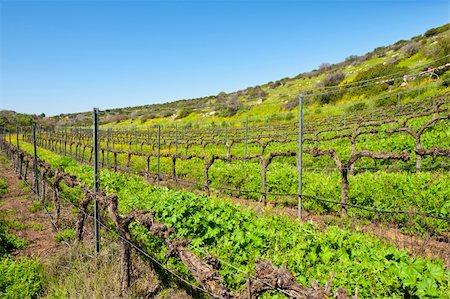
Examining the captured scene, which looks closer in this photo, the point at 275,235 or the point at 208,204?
the point at 275,235

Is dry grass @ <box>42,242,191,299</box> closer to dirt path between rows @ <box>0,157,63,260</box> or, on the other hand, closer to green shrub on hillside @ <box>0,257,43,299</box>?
green shrub on hillside @ <box>0,257,43,299</box>

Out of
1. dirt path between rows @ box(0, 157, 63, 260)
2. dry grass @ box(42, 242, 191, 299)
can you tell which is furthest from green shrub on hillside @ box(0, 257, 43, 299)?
dirt path between rows @ box(0, 157, 63, 260)

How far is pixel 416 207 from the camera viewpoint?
8641 millimetres

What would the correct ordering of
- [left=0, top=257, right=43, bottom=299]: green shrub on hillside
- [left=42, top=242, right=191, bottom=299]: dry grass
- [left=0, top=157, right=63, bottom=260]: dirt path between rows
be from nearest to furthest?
[left=42, top=242, right=191, bottom=299]: dry grass
[left=0, top=257, right=43, bottom=299]: green shrub on hillside
[left=0, top=157, right=63, bottom=260]: dirt path between rows

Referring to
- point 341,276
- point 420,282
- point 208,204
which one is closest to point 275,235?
point 341,276

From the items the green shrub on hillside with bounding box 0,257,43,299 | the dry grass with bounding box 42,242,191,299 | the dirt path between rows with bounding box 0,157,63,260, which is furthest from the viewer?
the dirt path between rows with bounding box 0,157,63,260

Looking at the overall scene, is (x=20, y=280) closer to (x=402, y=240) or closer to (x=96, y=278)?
(x=96, y=278)

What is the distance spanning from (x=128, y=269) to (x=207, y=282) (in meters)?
2.14

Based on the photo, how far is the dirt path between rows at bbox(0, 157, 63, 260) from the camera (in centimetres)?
802

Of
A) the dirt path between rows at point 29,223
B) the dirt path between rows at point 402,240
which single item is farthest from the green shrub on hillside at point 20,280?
the dirt path between rows at point 402,240

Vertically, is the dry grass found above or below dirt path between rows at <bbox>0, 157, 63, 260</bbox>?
above

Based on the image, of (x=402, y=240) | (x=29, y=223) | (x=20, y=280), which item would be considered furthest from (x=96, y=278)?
(x=402, y=240)

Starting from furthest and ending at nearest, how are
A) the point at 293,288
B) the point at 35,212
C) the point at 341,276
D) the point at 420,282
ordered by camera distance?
1. the point at 35,212
2. the point at 341,276
3. the point at 420,282
4. the point at 293,288

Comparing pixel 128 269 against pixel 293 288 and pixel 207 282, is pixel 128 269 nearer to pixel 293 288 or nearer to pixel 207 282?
pixel 207 282
